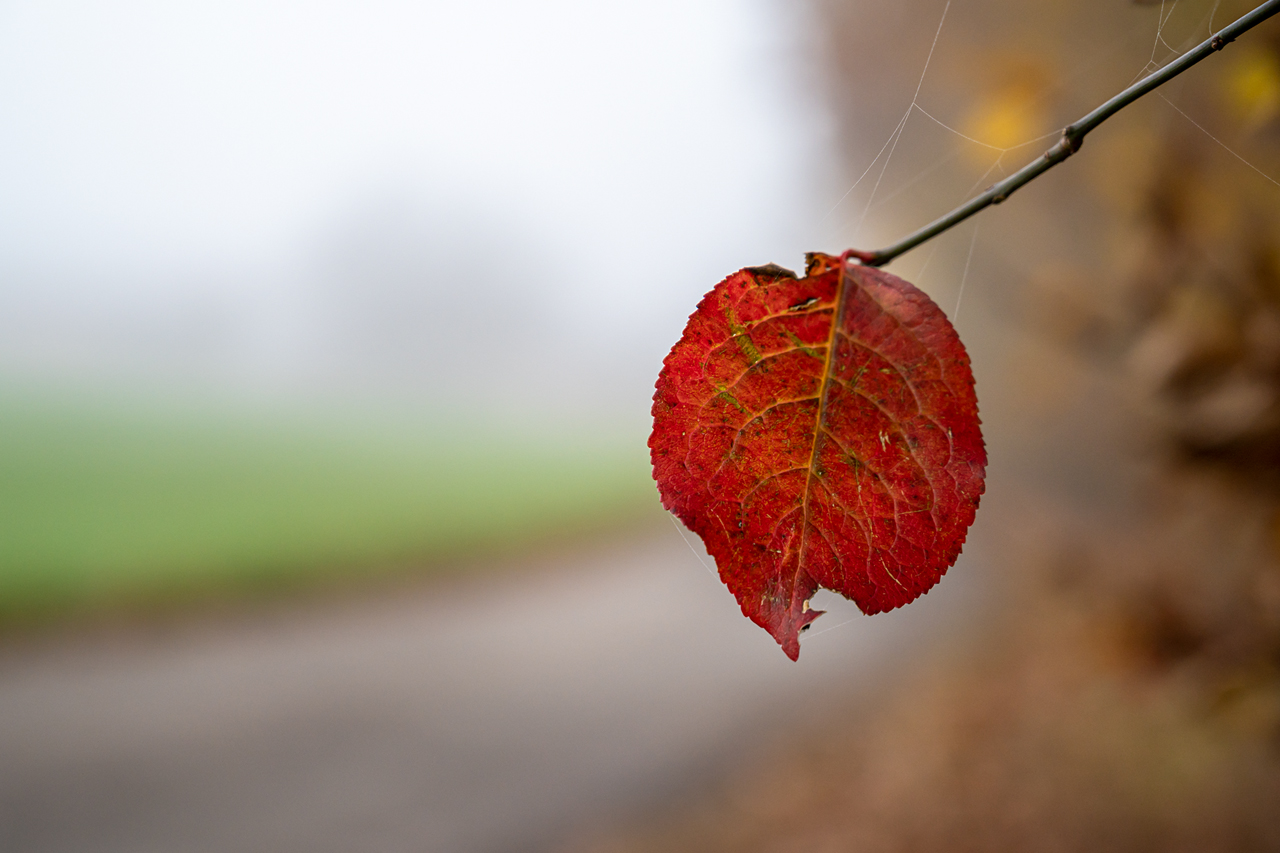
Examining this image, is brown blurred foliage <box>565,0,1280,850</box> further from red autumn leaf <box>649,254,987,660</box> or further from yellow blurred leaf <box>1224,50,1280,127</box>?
red autumn leaf <box>649,254,987,660</box>

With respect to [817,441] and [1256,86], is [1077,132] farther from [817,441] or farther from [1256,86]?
[1256,86]

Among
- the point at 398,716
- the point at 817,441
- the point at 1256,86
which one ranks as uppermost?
the point at 398,716

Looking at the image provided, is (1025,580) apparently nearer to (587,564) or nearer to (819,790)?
(819,790)

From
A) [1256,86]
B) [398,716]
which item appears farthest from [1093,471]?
[398,716]

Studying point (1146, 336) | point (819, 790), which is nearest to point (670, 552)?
point (819, 790)

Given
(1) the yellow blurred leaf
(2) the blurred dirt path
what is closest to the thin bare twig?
(1) the yellow blurred leaf

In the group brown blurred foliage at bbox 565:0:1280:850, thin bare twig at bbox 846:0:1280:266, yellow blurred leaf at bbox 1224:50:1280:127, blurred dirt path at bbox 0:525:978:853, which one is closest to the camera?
thin bare twig at bbox 846:0:1280:266

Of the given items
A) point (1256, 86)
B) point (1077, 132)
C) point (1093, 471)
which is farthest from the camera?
point (1093, 471)
